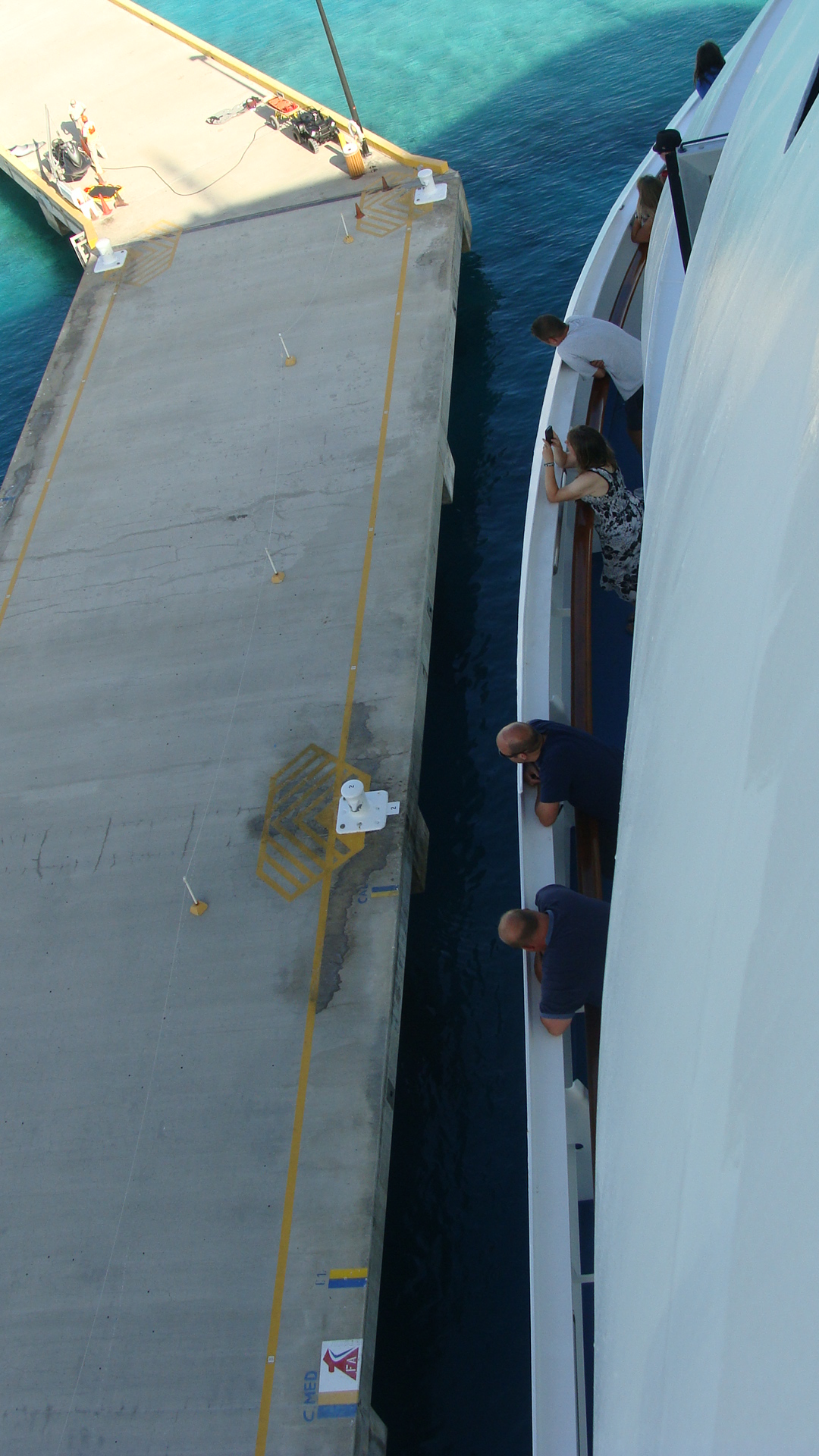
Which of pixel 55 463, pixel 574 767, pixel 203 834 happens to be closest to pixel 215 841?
pixel 203 834

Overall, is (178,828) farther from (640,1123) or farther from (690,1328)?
(690,1328)

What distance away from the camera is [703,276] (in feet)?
16.8

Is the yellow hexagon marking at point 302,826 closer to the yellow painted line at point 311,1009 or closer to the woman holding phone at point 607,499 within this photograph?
the yellow painted line at point 311,1009

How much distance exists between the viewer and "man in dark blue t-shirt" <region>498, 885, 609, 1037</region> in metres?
5.32

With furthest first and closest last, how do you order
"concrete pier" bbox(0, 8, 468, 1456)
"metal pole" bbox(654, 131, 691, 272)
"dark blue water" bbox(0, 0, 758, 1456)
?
"dark blue water" bbox(0, 0, 758, 1456) → "concrete pier" bbox(0, 8, 468, 1456) → "metal pole" bbox(654, 131, 691, 272)

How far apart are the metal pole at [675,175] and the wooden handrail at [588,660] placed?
6.93ft

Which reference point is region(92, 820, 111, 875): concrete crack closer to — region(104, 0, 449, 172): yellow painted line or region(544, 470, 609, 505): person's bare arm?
region(544, 470, 609, 505): person's bare arm

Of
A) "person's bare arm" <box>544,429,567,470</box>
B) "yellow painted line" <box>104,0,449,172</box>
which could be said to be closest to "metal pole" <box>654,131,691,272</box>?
"person's bare arm" <box>544,429,567,470</box>

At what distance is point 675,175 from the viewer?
597 cm

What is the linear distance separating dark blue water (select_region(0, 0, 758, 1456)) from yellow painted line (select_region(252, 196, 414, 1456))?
1.02 metres

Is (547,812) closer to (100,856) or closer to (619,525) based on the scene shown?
(619,525)

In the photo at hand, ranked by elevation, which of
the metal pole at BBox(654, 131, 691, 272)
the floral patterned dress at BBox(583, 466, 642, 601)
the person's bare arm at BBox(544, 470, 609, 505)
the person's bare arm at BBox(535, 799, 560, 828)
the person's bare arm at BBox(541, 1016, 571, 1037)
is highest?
the metal pole at BBox(654, 131, 691, 272)

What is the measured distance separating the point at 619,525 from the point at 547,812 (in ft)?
7.17

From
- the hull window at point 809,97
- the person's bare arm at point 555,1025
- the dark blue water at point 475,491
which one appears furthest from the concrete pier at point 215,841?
the hull window at point 809,97
